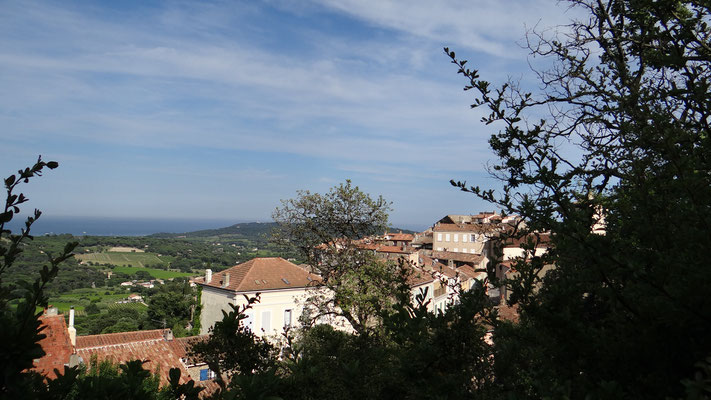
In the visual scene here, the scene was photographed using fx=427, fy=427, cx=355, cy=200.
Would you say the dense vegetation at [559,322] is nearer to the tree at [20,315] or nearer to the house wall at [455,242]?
the tree at [20,315]

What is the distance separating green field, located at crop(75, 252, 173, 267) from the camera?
4320 inches

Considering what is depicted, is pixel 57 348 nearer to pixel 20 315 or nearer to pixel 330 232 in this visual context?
pixel 330 232

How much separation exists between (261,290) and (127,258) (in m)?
108

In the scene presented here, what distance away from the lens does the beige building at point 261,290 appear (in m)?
26.0

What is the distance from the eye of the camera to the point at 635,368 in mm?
2064

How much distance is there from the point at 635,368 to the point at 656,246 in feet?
2.24

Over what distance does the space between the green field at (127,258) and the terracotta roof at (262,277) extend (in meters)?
92.6

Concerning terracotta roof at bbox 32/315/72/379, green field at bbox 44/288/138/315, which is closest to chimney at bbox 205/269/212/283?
terracotta roof at bbox 32/315/72/379

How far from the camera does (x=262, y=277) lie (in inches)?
1096

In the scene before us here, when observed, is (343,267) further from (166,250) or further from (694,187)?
(166,250)

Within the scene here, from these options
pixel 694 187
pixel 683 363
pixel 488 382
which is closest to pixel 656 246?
pixel 694 187

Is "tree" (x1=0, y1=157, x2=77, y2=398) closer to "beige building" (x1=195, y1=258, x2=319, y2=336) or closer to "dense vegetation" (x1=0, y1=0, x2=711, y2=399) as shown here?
"dense vegetation" (x1=0, y1=0, x2=711, y2=399)

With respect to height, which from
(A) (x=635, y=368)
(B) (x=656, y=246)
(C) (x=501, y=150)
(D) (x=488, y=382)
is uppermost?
(C) (x=501, y=150)

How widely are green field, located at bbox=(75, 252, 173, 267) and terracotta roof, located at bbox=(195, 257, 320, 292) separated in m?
92.6
